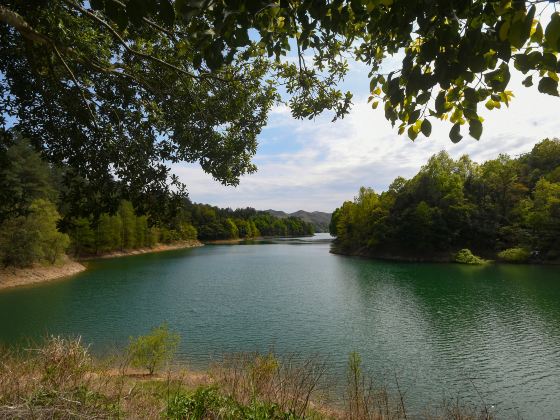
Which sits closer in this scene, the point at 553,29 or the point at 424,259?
the point at 553,29

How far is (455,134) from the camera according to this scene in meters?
2.46

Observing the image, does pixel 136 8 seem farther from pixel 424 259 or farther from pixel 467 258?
pixel 424 259

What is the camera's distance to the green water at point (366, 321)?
1227cm

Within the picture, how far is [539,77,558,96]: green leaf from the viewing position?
81.4 inches

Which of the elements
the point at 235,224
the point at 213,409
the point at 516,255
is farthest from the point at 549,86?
the point at 235,224

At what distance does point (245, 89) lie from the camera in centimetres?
663

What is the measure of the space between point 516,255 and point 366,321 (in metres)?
34.2

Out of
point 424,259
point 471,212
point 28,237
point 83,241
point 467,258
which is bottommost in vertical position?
point 424,259

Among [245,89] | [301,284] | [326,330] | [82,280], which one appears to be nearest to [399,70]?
[245,89]

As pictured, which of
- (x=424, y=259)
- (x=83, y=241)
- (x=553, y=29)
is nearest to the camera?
(x=553, y=29)

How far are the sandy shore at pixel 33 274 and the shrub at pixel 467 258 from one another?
44.9 metres

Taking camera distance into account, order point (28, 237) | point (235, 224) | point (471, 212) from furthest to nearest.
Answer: point (235, 224) < point (471, 212) < point (28, 237)

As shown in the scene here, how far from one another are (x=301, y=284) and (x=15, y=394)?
28167mm

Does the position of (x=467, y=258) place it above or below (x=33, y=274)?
above
